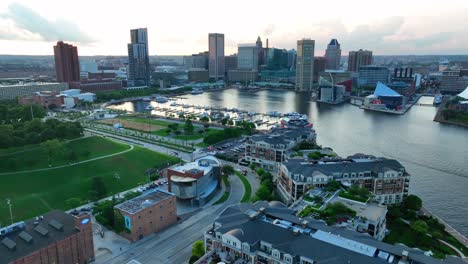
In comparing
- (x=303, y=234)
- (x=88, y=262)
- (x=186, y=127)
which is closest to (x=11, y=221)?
(x=88, y=262)

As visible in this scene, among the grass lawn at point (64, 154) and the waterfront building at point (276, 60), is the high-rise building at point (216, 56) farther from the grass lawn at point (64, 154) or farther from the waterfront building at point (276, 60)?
the grass lawn at point (64, 154)

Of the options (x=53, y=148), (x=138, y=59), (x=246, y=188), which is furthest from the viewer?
(x=138, y=59)

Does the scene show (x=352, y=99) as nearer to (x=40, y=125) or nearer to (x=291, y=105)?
(x=291, y=105)

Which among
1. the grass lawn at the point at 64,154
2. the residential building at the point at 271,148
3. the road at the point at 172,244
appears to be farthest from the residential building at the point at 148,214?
the grass lawn at the point at 64,154

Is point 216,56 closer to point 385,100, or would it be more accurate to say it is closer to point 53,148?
point 385,100

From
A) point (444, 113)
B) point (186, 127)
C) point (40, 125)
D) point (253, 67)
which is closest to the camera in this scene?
point (40, 125)

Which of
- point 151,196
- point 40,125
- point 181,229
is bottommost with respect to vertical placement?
point 181,229

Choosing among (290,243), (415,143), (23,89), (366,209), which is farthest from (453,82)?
(23,89)
